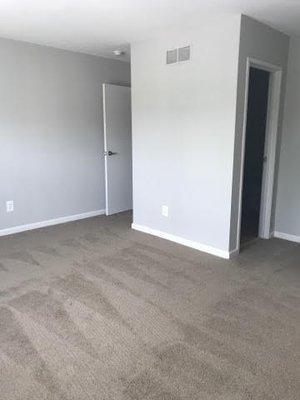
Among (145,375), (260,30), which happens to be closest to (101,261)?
(145,375)

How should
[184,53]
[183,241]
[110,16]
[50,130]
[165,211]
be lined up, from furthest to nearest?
[50,130] < [165,211] < [183,241] < [184,53] < [110,16]

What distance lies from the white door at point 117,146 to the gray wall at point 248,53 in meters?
2.15

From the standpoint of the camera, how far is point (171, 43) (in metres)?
3.56

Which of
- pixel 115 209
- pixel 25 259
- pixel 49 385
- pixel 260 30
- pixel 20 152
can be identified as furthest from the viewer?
pixel 115 209

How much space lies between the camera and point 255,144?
15.0ft

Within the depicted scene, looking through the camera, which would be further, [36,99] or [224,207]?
[36,99]

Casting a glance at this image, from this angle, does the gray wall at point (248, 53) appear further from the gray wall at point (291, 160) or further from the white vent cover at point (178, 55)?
the white vent cover at point (178, 55)

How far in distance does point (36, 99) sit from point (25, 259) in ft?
6.66

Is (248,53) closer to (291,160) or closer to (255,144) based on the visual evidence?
(291,160)

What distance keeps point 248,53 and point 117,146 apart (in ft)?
7.82

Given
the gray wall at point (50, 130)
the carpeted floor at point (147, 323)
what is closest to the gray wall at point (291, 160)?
the carpeted floor at point (147, 323)

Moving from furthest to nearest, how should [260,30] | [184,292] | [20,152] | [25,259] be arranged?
[20,152] < [25,259] < [260,30] < [184,292]

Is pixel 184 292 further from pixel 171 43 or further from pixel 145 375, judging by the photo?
pixel 171 43

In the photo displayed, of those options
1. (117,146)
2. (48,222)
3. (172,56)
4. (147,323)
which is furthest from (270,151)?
(48,222)
